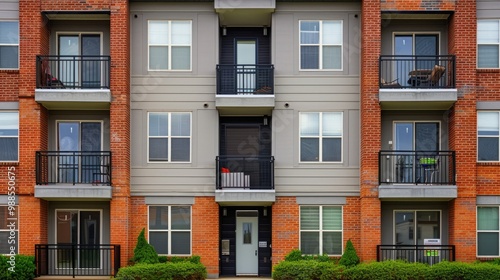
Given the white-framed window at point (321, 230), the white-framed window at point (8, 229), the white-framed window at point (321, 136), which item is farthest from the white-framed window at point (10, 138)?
the white-framed window at point (321, 230)

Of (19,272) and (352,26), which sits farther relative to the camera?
(352,26)

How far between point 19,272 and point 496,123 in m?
17.0

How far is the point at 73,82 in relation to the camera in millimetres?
25094

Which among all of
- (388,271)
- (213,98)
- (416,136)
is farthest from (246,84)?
(388,271)

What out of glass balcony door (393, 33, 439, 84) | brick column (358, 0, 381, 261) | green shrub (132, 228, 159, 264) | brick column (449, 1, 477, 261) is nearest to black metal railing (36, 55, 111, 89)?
green shrub (132, 228, 159, 264)

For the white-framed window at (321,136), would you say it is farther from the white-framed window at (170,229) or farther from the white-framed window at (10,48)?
the white-framed window at (10,48)

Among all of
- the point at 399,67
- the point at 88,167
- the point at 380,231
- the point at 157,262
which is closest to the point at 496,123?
the point at 399,67

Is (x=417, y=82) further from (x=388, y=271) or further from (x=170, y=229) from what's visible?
(x=170, y=229)

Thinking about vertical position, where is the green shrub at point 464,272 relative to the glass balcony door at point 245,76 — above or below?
below

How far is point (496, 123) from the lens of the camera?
982 inches

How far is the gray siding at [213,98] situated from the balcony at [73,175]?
1.17 metres

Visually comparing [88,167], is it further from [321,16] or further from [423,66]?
[423,66]

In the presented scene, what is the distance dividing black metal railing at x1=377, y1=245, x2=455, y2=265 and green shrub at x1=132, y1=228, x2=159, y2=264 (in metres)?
7.71

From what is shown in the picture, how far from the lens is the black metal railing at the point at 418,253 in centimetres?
2436
